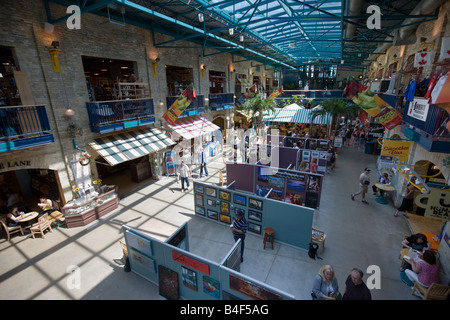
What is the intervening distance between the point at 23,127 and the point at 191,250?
7.09 m

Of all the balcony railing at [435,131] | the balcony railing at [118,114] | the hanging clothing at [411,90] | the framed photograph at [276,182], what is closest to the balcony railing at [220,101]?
the balcony railing at [118,114]

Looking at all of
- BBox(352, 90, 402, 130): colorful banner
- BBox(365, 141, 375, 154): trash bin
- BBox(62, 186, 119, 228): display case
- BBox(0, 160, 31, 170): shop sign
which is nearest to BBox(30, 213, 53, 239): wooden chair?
BBox(62, 186, 119, 228): display case

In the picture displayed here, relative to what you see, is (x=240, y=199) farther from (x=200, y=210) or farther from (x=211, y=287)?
(x=211, y=287)

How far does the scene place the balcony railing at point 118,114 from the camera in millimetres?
9805

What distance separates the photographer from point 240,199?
8.18 m

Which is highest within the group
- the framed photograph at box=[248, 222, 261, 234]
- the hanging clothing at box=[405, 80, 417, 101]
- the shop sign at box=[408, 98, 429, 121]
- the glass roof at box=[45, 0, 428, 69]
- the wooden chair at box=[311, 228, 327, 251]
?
the glass roof at box=[45, 0, 428, 69]

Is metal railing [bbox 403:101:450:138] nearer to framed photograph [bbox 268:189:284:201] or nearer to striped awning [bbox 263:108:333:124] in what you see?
framed photograph [bbox 268:189:284:201]

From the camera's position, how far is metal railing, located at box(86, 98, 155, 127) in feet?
32.1

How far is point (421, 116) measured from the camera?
22.3ft

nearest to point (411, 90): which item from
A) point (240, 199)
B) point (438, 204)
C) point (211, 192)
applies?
point (438, 204)

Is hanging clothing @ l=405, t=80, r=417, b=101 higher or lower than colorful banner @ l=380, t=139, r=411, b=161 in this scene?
higher

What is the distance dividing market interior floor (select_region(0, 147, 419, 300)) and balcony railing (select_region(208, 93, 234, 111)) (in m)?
9.88
